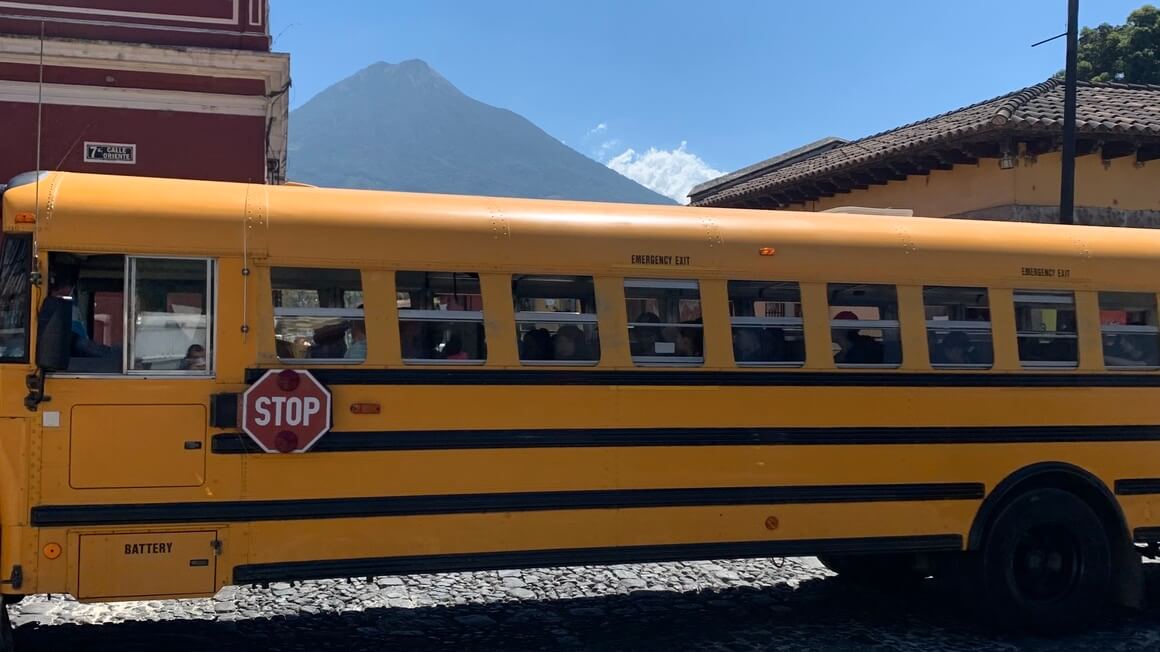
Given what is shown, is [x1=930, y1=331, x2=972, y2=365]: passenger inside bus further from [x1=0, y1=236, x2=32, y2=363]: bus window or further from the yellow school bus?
[x1=0, y1=236, x2=32, y2=363]: bus window

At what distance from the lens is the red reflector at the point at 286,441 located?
4590 millimetres

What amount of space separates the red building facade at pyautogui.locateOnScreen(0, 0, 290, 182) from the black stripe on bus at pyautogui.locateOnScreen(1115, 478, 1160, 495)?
11203 millimetres

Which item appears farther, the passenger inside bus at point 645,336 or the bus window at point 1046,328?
the bus window at point 1046,328

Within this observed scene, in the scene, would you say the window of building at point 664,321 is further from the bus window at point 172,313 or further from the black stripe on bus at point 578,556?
the bus window at point 172,313

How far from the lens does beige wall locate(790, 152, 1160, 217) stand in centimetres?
1205

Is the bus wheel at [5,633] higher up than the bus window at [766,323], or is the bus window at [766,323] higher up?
the bus window at [766,323]

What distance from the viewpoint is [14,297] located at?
4473mm

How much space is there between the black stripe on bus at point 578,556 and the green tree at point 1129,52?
85.2ft

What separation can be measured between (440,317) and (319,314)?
24.0 inches

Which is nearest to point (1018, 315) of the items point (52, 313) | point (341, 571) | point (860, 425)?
point (860, 425)

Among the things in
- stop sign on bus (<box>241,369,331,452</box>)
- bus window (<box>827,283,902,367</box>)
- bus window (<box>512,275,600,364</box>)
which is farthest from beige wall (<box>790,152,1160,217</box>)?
stop sign on bus (<box>241,369,331,452</box>)

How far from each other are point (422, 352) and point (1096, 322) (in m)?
4.27

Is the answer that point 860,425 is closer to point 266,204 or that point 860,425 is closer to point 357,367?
point 357,367

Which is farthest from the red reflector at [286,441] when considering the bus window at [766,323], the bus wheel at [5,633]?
the bus window at [766,323]
